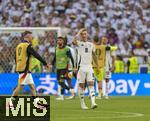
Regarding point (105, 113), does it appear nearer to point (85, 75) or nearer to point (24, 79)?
point (85, 75)

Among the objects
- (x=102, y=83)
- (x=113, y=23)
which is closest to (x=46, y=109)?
(x=102, y=83)

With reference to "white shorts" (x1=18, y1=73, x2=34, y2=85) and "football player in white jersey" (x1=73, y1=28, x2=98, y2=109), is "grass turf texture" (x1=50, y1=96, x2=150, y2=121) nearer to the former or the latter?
"football player in white jersey" (x1=73, y1=28, x2=98, y2=109)

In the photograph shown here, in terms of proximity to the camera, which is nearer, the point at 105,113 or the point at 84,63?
the point at 105,113

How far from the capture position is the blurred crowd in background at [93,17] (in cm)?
3925

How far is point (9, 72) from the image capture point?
34.1 metres

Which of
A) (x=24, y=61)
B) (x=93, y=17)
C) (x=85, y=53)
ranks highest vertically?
(x=93, y=17)

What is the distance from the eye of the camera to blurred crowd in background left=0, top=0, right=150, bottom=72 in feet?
129

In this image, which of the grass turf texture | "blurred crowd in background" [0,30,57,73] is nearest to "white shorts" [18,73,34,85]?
the grass turf texture

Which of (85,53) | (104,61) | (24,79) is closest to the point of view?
(24,79)

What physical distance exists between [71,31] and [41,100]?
20.0 metres

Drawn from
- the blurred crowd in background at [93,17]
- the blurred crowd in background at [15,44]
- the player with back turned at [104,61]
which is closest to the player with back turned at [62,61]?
the player with back turned at [104,61]

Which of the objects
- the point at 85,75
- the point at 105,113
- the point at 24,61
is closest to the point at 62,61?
the point at 85,75

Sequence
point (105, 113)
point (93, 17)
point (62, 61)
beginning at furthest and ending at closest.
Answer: point (93, 17)
point (62, 61)
point (105, 113)

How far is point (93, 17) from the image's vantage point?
4066 centimetres
